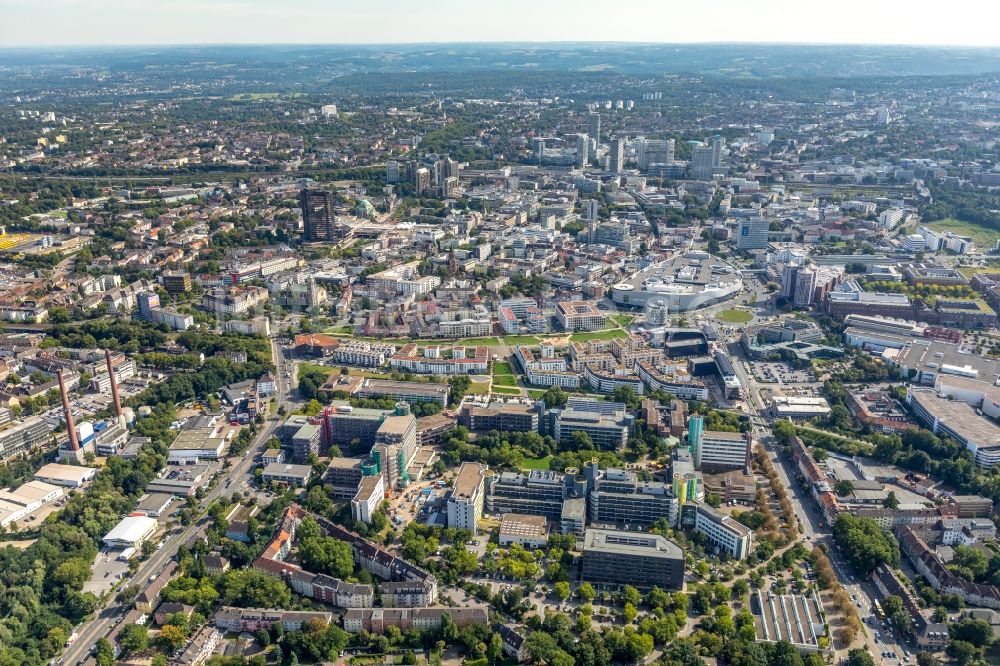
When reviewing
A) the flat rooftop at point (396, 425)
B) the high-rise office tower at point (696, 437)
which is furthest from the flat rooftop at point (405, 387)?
the high-rise office tower at point (696, 437)

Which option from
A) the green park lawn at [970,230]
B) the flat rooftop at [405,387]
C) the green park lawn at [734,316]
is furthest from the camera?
the green park lawn at [970,230]

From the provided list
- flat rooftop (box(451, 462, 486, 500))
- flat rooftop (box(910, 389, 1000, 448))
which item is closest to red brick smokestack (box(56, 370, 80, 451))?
flat rooftop (box(451, 462, 486, 500))

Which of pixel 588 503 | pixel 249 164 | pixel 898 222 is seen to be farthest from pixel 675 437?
pixel 249 164

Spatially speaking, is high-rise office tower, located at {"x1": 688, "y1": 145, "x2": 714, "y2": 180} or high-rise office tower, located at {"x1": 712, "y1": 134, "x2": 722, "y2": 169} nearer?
high-rise office tower, located at {"x1": 688, "y1": 145, "x2": 714, "y2": 180}

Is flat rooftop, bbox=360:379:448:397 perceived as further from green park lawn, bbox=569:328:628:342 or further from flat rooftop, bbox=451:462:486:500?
green park lawn, bbox=569:328:628:342

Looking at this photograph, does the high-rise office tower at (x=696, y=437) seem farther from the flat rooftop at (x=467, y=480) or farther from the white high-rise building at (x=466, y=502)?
the white high-rise building at (x=466, y=502)

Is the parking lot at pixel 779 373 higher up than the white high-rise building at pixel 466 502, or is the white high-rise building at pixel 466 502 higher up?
the white high-rise building at pixel 466 502

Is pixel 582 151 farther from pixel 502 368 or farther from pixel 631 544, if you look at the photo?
pixel 631 544
